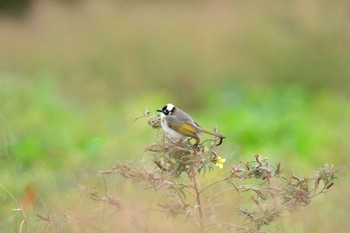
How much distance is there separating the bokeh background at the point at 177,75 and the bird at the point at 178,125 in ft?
8.81

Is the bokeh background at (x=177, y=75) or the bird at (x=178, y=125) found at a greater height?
the bokeh background at (x=177, y=75)

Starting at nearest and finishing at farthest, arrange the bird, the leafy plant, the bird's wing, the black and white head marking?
the leafy plant < the bird < the bird's wing < the black and white head marking

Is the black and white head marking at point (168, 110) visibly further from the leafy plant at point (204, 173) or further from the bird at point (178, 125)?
the leafy plant at point (204, 173)

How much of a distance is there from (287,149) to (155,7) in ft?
33.0

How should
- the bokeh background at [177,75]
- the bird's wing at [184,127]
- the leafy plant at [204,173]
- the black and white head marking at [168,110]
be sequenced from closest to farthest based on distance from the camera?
the leafy plant at [204,173] → the bird's wing at [184,127] → the black and white head marking at [168,110] → the bokeh background at [177,75]

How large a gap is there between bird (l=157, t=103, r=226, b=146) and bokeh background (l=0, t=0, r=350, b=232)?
8.81 ft

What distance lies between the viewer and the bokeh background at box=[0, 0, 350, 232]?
12078mm

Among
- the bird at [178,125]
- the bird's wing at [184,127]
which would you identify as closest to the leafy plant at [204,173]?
the bird at [178,125]

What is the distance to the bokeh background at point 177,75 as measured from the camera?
12078 mm

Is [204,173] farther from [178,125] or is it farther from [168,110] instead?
[168,110]

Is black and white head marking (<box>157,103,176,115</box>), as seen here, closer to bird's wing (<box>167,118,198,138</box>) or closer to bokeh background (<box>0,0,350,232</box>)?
bird's wing (<box>167,118,198,138</box>)

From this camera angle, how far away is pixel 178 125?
6164 mm

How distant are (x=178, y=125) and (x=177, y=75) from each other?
12.9 m

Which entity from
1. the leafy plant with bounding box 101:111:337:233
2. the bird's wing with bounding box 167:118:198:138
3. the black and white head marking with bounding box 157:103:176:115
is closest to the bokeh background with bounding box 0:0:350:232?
the black and white head marking with bounding box 157:103:176:115
